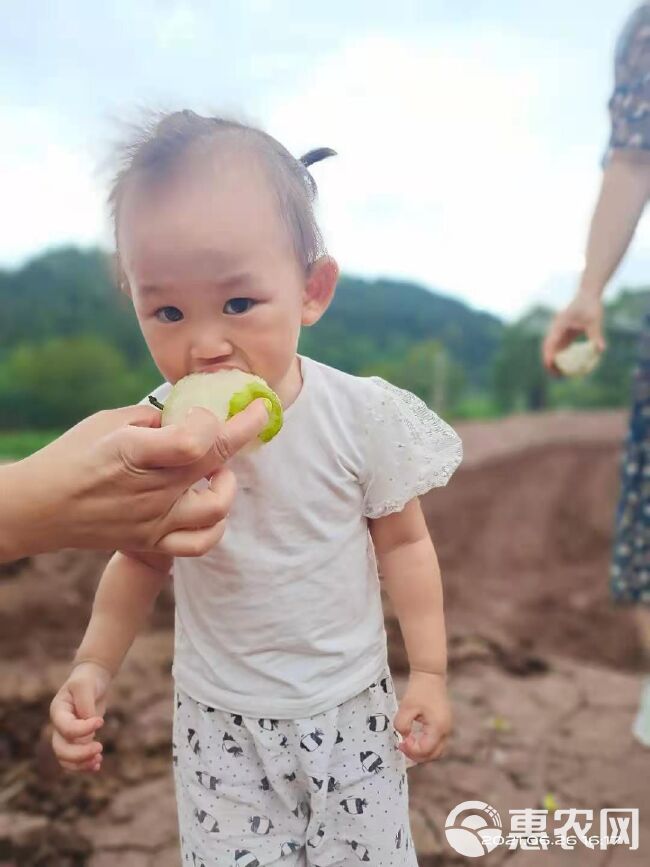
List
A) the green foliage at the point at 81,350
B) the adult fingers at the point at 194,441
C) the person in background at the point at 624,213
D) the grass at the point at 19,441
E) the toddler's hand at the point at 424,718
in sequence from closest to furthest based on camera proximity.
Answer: the adult fingers at the point at 194,441 → the toddler's hand at the point at 424,718 → the person in background at the point at 624,213 → the green foliage at the point at 81,350 → the grass at the point at 19,441

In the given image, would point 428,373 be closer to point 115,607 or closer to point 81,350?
point 81,350

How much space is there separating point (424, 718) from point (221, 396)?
1.30 ft

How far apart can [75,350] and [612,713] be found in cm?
189

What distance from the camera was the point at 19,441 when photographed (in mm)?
2758

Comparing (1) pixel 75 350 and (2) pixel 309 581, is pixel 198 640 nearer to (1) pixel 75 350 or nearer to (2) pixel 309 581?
(2) pixel 309 581

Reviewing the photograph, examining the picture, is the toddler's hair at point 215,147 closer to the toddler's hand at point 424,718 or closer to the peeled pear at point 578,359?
the toddler's hand at point 424,718

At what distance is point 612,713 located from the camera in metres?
1.78

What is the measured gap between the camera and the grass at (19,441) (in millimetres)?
→ 2736

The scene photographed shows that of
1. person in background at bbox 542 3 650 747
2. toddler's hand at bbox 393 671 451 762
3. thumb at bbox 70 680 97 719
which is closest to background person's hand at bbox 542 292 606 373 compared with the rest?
person in background at bbox 542 3 650 747

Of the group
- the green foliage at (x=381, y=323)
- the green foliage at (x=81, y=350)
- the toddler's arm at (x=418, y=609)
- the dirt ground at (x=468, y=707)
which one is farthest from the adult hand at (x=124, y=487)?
the green foliage at (x=81, y=350)

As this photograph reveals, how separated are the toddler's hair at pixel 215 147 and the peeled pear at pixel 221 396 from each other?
0.45 ft

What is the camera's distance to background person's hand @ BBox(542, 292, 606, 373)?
4.08ft

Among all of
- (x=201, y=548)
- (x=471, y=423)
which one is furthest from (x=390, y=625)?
(x=471, y=423)

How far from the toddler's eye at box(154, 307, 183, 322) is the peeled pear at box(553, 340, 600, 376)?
717 millimetres
